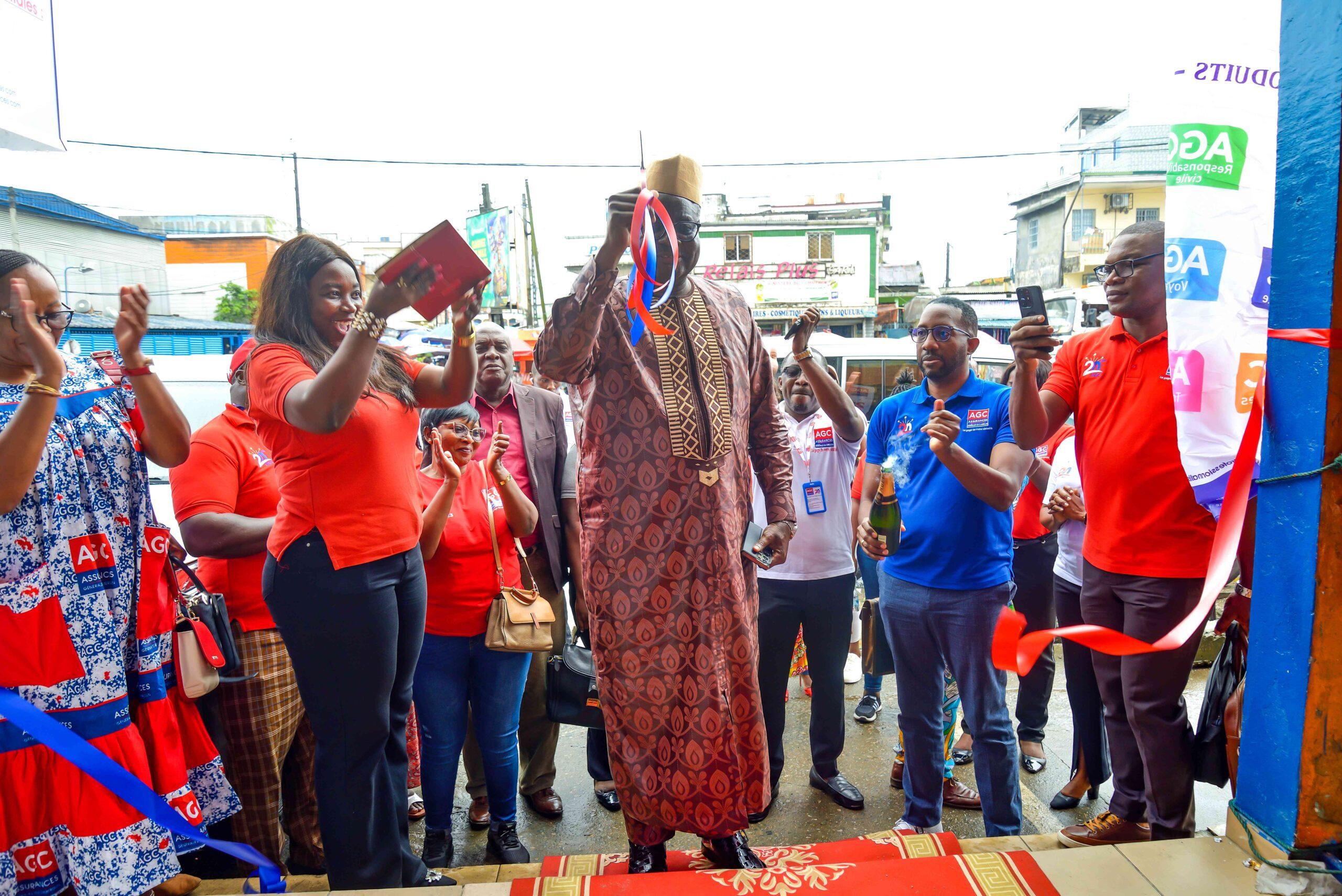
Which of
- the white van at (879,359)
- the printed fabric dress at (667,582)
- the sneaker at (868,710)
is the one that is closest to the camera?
the printed fabric dress at (667,582)

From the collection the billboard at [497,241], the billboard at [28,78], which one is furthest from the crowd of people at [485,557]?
the billboard at [497,241]

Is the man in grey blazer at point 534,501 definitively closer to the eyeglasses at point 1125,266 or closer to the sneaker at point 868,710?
the sneaker at point 868,710

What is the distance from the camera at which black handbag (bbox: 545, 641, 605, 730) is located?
9.95 feet

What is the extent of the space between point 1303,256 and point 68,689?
3223 mm

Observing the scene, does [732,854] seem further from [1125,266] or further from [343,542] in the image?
[1125,266]

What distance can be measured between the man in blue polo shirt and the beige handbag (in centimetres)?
127

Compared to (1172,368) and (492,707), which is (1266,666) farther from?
(492,707)

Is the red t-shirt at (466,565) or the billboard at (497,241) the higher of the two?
the billboard at (497,241)

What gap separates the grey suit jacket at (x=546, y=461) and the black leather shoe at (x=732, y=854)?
1.39 m

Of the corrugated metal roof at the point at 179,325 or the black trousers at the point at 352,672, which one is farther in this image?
the corrugated metal roof at the point at 179,325

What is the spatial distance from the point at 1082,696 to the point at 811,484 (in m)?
1.39

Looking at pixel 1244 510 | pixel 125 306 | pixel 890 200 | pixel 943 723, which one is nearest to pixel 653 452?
pixel 125 306

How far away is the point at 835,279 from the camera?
1231 inches

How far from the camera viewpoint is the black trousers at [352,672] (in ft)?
6.71
